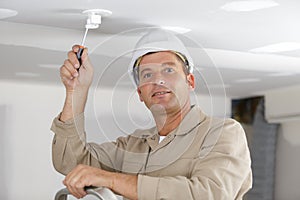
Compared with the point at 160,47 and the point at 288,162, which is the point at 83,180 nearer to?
the point at 160,47

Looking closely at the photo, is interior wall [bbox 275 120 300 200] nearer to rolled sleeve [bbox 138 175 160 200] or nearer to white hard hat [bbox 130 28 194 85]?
white hard hat [bbox 130 28 194 85]

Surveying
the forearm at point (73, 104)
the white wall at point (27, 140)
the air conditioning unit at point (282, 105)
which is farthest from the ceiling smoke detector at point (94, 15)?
the air conditioning unit at point (282, 105)

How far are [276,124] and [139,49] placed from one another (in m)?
2.36

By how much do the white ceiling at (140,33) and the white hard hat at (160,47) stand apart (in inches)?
1.2

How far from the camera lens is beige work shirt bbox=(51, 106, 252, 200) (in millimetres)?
1458

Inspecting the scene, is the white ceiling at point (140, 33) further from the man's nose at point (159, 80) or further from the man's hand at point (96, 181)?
the man's hand at point (96, 181)

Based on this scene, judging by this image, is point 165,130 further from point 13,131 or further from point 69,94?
point 13,131

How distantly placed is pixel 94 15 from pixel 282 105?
7.07 feet

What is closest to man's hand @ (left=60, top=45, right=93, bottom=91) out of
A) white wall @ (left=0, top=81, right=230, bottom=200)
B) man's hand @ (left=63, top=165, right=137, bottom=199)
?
man's hand @ (left=63, top=165, right=137, bottom=199)

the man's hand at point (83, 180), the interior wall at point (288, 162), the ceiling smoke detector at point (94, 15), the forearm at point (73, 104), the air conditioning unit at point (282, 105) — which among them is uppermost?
the ceiling smoke detector at point (94, 15)

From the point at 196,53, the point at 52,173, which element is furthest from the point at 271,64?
the point at 52,173

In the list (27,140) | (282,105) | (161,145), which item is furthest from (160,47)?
(282,105)

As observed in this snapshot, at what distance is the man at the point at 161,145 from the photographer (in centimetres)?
144

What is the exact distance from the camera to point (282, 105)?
3736 mm
